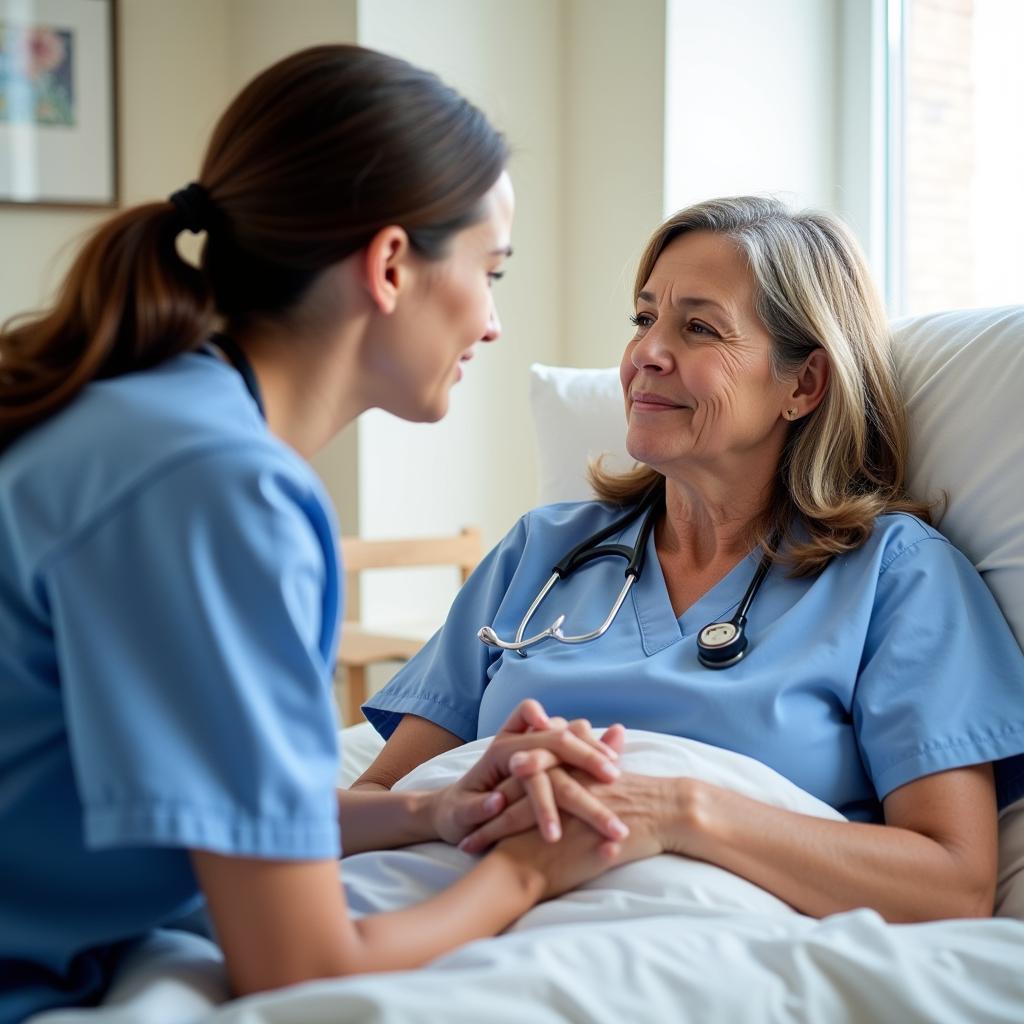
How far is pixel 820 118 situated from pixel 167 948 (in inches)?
90.5

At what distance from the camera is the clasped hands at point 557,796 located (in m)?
1.12

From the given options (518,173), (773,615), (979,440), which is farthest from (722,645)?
(518,173)

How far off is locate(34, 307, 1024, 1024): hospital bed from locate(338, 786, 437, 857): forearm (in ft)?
0.07

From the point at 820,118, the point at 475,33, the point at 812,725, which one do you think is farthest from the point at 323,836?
the point at 475,33

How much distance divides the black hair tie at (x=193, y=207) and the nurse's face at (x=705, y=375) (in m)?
0.65

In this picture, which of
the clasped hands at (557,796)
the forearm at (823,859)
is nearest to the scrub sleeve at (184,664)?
the clasped hands at (557,796)

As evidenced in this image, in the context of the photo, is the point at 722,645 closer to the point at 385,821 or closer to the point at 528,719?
the point at 528,719

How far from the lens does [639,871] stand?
111 cm

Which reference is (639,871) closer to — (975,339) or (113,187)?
(975,339)

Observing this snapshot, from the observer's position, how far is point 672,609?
1.46 metres

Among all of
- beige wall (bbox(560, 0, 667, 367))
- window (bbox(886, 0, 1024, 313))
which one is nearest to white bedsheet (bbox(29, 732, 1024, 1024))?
window (bbox(886, 0, 1024, 313))

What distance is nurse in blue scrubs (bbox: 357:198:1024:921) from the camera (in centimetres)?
117

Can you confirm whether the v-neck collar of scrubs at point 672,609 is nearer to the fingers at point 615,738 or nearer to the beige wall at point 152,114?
the fingers at point 615,738

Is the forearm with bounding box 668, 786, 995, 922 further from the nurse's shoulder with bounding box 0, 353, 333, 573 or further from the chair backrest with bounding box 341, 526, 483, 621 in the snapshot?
the chair backrest with bounding box 341, 526, 483, 621
